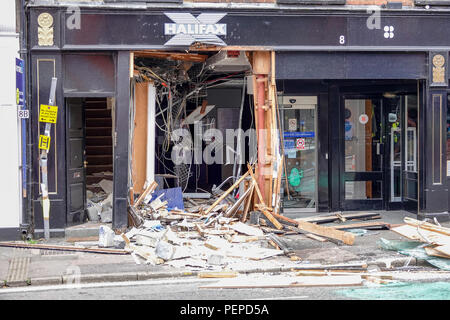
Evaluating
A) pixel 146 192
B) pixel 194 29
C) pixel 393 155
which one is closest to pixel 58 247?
pixel 146 192

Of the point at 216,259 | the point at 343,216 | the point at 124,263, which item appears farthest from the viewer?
the point at 343,216

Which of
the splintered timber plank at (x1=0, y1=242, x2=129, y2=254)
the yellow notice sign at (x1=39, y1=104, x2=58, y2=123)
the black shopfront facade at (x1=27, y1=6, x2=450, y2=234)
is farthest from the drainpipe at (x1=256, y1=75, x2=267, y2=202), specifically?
the yellow notice sign at (x1=39, y1=104, x2=58, y2=123)

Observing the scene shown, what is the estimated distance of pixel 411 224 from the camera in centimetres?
1135

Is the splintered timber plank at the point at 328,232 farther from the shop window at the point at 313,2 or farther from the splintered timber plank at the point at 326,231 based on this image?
the shop window at the point at 313,2

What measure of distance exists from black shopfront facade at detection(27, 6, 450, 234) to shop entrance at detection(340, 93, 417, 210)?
2cm

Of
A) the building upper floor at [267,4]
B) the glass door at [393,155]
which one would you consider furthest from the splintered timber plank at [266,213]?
the glass door at [393,155]

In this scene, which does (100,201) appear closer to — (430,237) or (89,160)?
(89,160)

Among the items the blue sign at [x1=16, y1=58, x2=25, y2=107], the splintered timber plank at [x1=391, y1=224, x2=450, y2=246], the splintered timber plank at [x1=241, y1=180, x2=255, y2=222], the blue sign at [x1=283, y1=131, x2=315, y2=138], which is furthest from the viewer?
the blue sign at [x1=283, y1=131, x2=315, y2=138]

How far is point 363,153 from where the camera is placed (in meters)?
15.5

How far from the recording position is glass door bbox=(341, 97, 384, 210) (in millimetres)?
15414

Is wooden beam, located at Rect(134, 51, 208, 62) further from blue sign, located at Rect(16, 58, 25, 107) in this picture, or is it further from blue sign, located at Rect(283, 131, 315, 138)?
blue sign, located at Rect(283, 131, 315, 138)

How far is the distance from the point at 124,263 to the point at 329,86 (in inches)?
284

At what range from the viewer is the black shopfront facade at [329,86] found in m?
12.8
